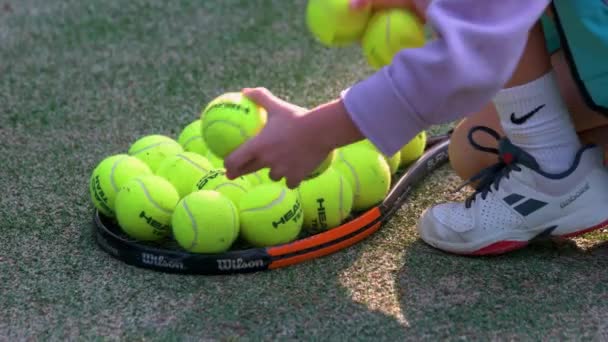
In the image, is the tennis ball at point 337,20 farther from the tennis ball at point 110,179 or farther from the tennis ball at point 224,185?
the tennis ball at point 110,179

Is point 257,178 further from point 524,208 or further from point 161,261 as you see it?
point 524,208

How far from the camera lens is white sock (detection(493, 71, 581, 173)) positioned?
1.50 metres

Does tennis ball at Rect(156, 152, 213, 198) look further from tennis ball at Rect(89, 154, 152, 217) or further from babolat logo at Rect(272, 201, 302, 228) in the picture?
babolat logo at Rect(272, 201, 302, 228)

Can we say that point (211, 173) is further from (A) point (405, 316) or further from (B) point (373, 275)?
(A) point (405, 316)

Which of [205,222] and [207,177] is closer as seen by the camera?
[205,222]

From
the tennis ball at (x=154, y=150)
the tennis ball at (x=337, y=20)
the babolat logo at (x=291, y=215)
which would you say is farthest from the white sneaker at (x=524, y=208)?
the tennis ball at (x=154, y=150)

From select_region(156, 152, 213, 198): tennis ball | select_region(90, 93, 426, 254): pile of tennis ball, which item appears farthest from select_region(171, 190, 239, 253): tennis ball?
select_region(156, 152, 213, 198): tennis ball

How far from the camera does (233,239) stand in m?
1.57

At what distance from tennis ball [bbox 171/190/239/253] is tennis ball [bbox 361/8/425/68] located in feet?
1.36

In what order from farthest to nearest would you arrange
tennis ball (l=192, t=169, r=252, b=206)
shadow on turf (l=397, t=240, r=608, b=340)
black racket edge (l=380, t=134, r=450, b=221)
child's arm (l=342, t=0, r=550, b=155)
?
1. black racket edge (l=380, t=134, r=450, b=221)
2. tennis ball (l=192, t=169, r=252, b=206)
3. shadow on turf (l=397, t=240, r=608, b=340)
4. child's arm (l=342, t=0, r=550, b=155)

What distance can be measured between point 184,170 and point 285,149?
0.44 m

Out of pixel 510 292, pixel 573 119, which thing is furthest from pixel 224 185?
pixel 573 119

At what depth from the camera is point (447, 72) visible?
3.95 ft

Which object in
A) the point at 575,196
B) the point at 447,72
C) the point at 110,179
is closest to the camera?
the point at 447,72
